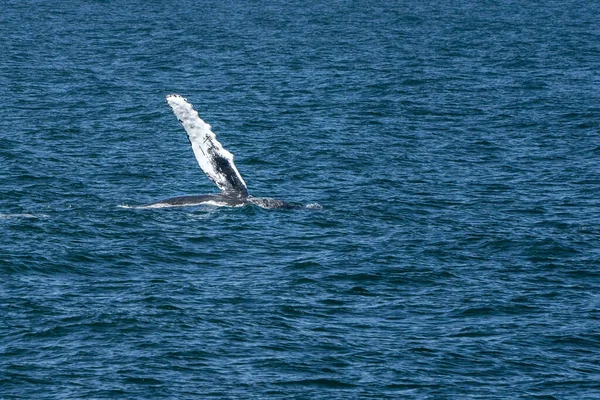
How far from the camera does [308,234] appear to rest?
41406 millimetres

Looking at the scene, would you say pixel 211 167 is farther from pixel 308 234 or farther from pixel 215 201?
pixel 308 234

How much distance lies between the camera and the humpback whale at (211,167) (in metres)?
42.6

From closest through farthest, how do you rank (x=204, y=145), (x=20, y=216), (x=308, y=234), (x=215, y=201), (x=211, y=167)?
(x=308, y=234) < (x=20, y=216) < (x=204, y=145) < (x=211, y=167) < (x=215, y=201)

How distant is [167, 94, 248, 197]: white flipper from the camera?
139 ft

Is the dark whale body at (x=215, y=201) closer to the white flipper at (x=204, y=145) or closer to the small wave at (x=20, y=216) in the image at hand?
the white flipper at (x=204, y=145)

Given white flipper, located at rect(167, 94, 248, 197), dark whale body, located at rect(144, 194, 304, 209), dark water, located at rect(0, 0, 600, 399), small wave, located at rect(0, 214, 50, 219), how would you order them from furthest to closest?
dark whale body, located at rect(144, 194, 304, 209) → small wave, located at rect(0, 214, 50, 219) → white flipper, located at rect(167, 94, 248, 197) → dark water, located at rect(0, 0, 600, 399)

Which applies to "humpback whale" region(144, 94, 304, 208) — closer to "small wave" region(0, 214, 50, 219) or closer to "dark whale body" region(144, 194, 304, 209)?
"dark whale body" region(144, 194, 304, 209)

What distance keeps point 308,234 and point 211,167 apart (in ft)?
14.2

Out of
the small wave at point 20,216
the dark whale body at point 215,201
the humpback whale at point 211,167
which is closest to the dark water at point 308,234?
the small wave at point 20,216

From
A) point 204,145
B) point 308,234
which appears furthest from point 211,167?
point 308,234

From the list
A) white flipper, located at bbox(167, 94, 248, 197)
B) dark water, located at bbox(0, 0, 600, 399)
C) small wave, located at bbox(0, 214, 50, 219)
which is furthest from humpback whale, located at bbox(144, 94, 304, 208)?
small wave, located at bbox(0, 214, 50, 219)

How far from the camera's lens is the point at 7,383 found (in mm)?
29156

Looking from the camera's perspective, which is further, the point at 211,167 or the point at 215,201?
the point at 215,201

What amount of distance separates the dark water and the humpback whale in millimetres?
903
